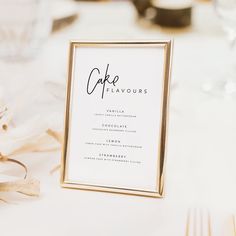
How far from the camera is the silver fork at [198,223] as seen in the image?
495 millimetres

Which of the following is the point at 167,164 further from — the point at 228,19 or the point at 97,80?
the point at 228,19

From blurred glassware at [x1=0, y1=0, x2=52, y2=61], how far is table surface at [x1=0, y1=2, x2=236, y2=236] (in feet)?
0.13

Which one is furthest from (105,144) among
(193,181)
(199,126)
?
(199,126)

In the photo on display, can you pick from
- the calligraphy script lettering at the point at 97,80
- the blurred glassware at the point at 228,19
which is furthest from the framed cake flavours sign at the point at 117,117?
the blurred glassware at the point at 228,19

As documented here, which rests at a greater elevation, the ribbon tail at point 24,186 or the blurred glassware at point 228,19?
the blurred glassware at point 228,19

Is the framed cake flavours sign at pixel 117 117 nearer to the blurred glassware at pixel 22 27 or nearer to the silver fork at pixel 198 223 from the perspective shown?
the silver fork at pixel 198 223

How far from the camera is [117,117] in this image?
1.85 feet

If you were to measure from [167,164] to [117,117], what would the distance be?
140 mm

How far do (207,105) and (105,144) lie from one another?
368 mm

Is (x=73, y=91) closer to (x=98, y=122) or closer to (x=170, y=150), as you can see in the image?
(x=98, y=122)

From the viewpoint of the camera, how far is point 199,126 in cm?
78

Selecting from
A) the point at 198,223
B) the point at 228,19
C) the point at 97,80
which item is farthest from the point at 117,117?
the point at 228,19

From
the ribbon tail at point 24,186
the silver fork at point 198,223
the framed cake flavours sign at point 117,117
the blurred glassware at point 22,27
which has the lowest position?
the silver fork at point 198,223

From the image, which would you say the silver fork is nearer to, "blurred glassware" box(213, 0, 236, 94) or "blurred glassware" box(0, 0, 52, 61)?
"blurred glassware" box(213, 0, 236, 94)
